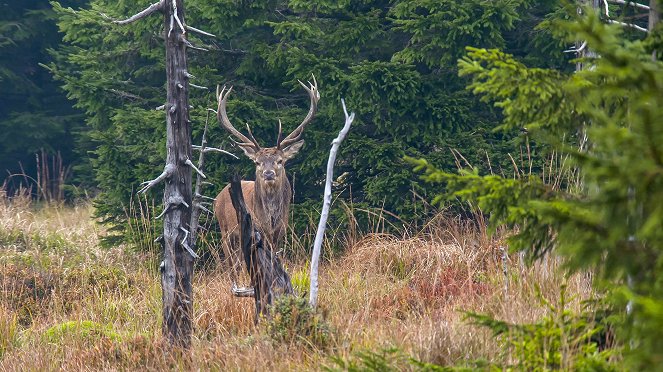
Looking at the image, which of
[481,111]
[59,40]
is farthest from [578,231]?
[59,40]

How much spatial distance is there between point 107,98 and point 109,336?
6.25 m

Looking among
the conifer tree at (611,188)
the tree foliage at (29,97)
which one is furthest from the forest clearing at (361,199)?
the tree foliage at (29,97)

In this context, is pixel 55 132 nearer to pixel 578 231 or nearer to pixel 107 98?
pixel 107 98

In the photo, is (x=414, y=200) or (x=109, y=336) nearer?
(x=109, y=336)

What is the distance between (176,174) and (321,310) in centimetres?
154

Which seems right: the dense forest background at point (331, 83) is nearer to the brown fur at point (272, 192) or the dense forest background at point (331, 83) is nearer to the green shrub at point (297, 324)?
the brown fur at point (272, 192)

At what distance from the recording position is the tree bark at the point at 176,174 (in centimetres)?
677

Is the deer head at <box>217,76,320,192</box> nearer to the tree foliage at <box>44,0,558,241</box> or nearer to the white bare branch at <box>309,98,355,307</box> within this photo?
the tree foliage at <box>44,0,558,241</box>

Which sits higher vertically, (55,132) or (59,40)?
(59,40)

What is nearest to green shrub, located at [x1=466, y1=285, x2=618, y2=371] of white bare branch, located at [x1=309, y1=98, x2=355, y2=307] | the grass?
the grass

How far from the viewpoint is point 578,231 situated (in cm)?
276

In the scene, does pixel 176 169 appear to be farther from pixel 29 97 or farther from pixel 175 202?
pixel 29 97

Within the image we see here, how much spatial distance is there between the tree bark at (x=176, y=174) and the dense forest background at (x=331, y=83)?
3.98 m

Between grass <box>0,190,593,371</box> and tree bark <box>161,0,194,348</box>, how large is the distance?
0.43 meters
